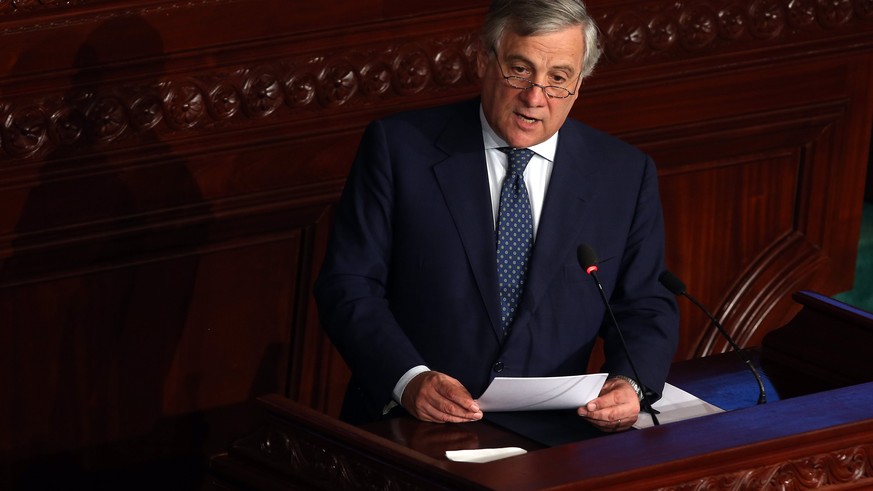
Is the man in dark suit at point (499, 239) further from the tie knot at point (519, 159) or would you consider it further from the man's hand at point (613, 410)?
the man's hand at point (613, 410)

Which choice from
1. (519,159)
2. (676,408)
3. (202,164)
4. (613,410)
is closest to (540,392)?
(613,410)

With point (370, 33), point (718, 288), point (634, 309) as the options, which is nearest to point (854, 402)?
point (634, 309)

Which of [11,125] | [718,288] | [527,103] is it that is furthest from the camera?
[718,288]

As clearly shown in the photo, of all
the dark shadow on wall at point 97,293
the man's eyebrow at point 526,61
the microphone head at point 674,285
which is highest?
the man's eyebrow at point 526,61

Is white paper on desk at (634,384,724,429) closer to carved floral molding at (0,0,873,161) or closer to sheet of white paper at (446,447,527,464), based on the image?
sheet of white paper at (446,447,527,464)

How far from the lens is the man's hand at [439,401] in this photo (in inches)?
116

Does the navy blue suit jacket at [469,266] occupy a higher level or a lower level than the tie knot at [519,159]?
lower

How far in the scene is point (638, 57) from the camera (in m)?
4.84

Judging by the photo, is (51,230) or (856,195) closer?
(51,230)

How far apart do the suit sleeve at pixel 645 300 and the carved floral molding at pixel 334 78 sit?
113 centimetres

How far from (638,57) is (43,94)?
183cm

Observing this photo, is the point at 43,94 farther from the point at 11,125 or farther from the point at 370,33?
the point at 370,33

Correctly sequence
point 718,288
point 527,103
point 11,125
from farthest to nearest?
1. point 718,288
2. point 11,125
3. point 527,103

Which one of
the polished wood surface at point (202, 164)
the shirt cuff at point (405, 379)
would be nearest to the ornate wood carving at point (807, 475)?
the shirt cuff at point (405, 379)
